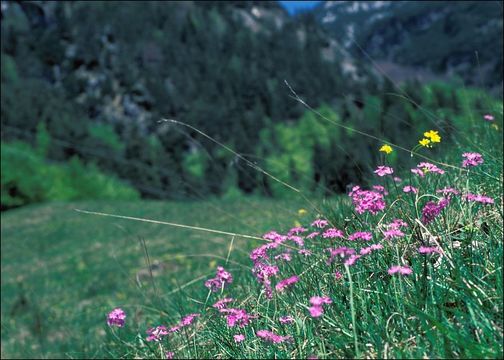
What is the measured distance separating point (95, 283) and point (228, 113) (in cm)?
13414

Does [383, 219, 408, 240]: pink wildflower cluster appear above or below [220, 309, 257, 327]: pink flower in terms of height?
above

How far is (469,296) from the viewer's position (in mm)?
1795

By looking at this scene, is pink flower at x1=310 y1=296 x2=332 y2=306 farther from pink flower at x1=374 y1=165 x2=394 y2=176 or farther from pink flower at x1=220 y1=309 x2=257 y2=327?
pink flower at x1=374 y1=165 x2=394 y2=176

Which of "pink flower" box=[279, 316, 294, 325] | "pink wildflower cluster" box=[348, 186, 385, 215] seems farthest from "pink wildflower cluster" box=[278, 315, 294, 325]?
"pink wildflower cluster" box=[348, 186, 385, 215]

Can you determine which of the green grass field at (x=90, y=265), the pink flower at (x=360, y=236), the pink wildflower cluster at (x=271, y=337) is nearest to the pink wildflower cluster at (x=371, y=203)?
the pink flower at (x=360, y=236)

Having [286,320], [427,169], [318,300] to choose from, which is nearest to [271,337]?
[286,320]

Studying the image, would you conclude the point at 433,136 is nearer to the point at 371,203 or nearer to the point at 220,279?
the point at 371,203

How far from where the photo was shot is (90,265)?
17.2m

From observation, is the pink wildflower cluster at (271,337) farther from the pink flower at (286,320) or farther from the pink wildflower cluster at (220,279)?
the pink wildflower cluster at (220,279)

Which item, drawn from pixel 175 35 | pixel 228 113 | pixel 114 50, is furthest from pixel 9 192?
pixel 175 35

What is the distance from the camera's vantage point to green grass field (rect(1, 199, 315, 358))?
199 inches

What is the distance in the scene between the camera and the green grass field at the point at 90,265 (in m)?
5.07

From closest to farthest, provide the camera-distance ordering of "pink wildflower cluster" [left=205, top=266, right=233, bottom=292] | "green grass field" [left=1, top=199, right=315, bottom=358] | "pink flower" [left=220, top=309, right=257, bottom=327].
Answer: "pink flower" [left=220, top=309, right=257, bottom=327], "pink wildflower cluster" [left=205, top=266, right=233, bottom=292], "green grass field" [left=1, top=199, right=315, bottom=358]

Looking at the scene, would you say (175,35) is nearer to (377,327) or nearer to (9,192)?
(9,192)
